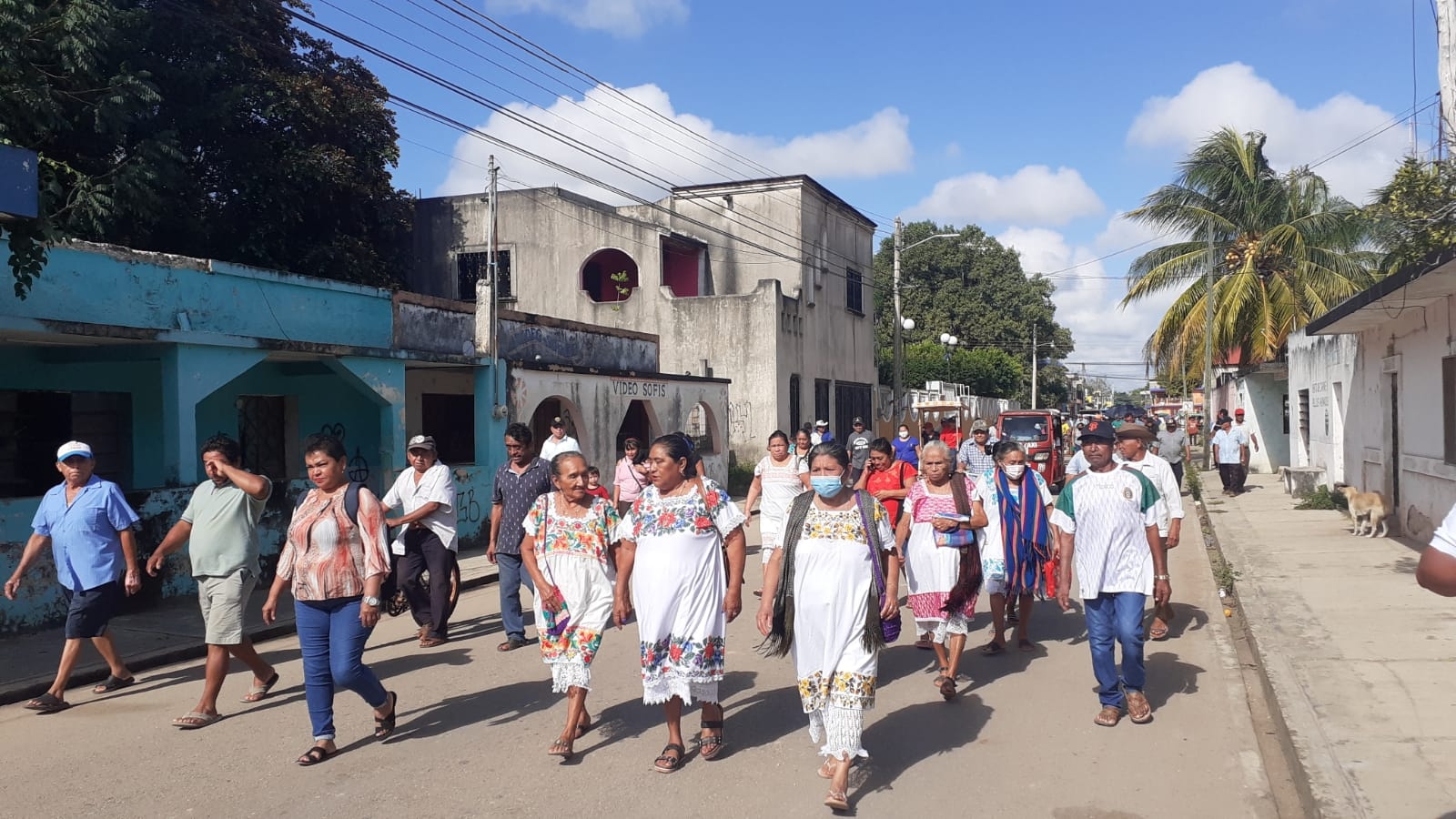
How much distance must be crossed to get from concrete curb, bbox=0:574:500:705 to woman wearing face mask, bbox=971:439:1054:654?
5992 millimetres

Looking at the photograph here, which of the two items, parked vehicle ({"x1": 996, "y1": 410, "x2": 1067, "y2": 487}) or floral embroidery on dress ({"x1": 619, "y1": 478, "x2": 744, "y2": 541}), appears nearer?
floral embroidery on dress ({"x1": 619, "y1": 478, "x2": 744, "y2": 541})

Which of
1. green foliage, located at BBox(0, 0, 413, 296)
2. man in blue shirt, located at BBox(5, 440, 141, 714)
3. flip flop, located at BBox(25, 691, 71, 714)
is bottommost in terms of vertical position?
flip flop, located at BBox(25, 691, 71, 714)

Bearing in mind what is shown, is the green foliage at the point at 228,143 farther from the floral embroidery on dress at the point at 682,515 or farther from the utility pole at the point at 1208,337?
the utility pole at the point at 1208,337

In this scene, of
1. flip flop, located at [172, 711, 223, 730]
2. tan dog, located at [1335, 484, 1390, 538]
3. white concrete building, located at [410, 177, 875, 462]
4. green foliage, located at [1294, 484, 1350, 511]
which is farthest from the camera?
white concrete building, located at [410, 177, 875, 462]

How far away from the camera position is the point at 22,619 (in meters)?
9.22

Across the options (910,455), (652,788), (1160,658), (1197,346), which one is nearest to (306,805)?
(652,788)

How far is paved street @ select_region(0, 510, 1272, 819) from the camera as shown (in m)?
4.89

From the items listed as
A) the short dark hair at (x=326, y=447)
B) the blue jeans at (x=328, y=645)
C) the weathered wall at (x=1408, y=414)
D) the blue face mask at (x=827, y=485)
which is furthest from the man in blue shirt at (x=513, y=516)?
the weathered wall at (x=1408, y=414)

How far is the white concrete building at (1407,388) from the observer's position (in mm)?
11688

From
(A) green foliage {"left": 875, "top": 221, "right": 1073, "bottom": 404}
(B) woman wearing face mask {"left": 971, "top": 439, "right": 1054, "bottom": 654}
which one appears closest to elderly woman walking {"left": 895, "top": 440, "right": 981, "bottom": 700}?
(B) woman wearing face mask {"left": 971, "top": 439, "right": 1054, "bottom": 654}

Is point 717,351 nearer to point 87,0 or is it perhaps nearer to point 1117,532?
point 87,0

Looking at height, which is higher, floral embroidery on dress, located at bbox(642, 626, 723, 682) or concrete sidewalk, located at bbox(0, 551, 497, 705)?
floral embroidery on dress, located at bbox(642, 626, 723, 682)

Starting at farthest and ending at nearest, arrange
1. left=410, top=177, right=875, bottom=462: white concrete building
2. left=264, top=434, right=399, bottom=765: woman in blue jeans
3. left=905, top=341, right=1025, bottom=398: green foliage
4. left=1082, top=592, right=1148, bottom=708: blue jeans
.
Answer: left=905, top=341, right=1025, bottom=398: green foliage, left=410, top=177, right=875, bottom=462: white concrete building, left=1082, top=592, right=1148, bottom=708: blue jeans, left=264, top=434, right=399, bottom=765: woman in blue jeans

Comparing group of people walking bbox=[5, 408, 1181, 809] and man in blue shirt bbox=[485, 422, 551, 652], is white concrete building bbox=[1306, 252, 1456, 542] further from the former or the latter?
man in blue shirt bbox=[485, 422, 551, 652]
